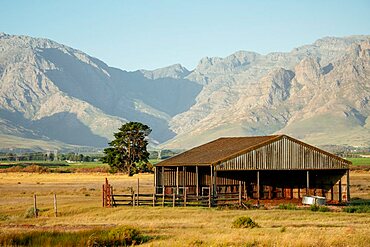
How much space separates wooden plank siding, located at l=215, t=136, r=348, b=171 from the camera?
49125 mm

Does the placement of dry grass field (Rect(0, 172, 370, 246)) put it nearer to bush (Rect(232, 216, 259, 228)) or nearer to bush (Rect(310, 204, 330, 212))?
bush (Rect(232, 216, 259, 228))

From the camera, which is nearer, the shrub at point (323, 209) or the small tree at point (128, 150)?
the shrub at point (323, 209)

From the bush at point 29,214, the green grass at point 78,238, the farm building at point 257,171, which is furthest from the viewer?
the farm building at point 257,171

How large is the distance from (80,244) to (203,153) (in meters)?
31.7

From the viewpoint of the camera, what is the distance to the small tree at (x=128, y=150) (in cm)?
10550

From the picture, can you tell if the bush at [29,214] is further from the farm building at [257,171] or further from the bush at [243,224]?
the bush at [243,224]

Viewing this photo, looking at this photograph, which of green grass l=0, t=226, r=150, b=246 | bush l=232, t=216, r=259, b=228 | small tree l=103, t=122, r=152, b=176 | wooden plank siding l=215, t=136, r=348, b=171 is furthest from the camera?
small tree l=103, t=122, r=152, b=176

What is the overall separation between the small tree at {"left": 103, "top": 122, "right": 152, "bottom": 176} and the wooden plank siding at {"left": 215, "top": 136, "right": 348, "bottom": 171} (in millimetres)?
56606

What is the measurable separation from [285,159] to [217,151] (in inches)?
244

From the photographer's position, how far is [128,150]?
105875mm

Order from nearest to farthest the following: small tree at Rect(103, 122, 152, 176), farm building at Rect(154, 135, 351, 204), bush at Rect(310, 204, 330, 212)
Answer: bush at Rect(310, 204, 330, 212) → farm building at Rect(154, 135, 351, 204) → small tree at Rect(103, 122, 152, 176)

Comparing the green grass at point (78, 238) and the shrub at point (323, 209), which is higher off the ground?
the green grass at point (78, 238)

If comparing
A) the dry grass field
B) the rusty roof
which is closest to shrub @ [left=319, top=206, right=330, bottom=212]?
the dry grass field

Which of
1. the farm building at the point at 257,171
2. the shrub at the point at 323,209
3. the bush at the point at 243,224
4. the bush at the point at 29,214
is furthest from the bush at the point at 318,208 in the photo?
the bush at the point at 29,214
